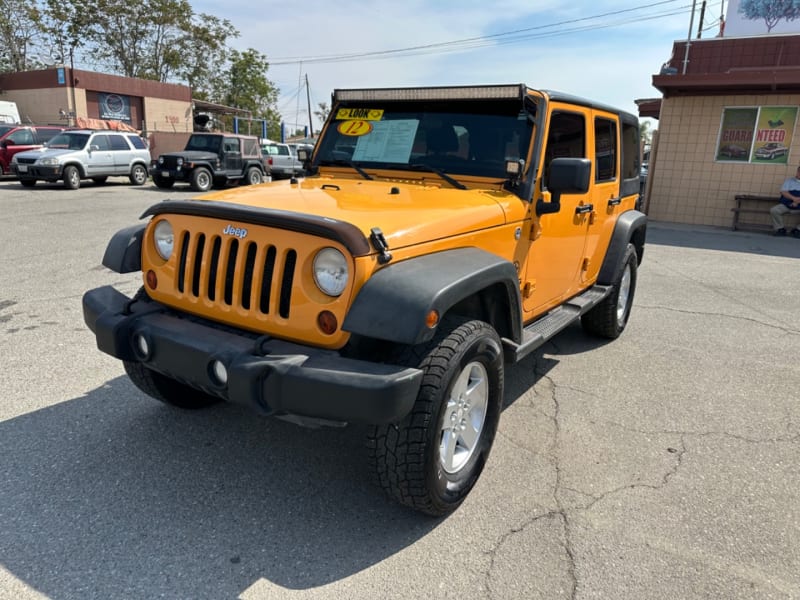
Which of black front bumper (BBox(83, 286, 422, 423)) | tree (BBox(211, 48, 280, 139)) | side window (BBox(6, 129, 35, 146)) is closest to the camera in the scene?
black front bumper (BBox(83, 286, 422, 423))

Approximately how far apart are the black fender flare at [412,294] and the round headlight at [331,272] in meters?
0.11

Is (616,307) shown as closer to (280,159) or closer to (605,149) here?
(605,149)

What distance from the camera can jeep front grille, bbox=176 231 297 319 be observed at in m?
2.51

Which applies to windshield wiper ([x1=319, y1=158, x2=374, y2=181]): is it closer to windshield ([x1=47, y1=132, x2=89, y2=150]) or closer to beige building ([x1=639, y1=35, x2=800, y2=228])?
beige building ([x1=639, y1=35, x2=800, y2=228])

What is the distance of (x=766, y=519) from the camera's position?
282 centimetres

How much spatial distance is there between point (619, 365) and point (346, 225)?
3206 mm

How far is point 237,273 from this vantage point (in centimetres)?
261

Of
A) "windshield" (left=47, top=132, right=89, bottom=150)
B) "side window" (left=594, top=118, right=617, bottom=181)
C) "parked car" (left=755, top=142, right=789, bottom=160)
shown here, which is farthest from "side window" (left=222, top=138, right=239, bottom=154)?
"side window" (left=594, top=118, right=617, bottom=181)

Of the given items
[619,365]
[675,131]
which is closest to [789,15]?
[675,131]

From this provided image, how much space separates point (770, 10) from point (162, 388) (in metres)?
15.1

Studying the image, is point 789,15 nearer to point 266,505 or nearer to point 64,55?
point 266,505

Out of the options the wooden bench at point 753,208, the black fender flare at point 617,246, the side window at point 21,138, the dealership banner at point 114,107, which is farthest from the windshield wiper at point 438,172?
the dealership banner at point 114,107

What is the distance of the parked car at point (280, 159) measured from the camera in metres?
23.7

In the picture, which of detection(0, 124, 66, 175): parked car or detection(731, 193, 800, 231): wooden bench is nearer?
detection(731, 193, 800, 231): wooden bench
